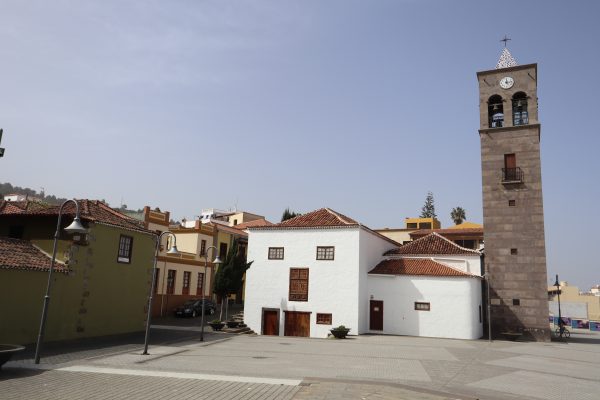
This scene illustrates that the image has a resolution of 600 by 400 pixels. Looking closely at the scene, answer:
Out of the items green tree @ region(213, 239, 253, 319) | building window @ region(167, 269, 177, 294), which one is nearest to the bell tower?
green tree @ region(213, 239, 253, 319)

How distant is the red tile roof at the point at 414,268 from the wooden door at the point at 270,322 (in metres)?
7.93

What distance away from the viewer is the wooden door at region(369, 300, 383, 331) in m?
33.5

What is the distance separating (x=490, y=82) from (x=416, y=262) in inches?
607

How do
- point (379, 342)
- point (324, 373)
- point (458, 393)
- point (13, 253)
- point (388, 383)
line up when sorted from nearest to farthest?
point (458, 393) < point (388, 383) < point (324, 373) < point (13, 253) < point (379, 342)

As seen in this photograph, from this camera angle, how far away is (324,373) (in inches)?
603

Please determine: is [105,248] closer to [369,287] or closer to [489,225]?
[369,287]

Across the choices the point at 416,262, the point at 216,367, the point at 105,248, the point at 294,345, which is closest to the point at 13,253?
the point at 105,248

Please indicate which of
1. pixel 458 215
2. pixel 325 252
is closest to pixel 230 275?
pixel 325 252

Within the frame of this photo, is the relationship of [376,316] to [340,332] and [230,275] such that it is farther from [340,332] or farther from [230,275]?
[230,275]

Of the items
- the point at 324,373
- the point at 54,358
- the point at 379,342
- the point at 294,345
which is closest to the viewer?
the point at 324,373

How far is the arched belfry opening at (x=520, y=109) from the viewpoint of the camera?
34.9 m

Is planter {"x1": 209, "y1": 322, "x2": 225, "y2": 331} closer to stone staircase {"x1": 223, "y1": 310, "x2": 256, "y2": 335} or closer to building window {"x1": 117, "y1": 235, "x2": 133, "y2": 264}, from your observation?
stone staircase {"x1": 223, "y1": 310, "x2": 256, "y2": 335}

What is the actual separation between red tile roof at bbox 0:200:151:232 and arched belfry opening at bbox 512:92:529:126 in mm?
28588

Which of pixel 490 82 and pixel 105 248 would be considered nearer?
pixel 105 248
